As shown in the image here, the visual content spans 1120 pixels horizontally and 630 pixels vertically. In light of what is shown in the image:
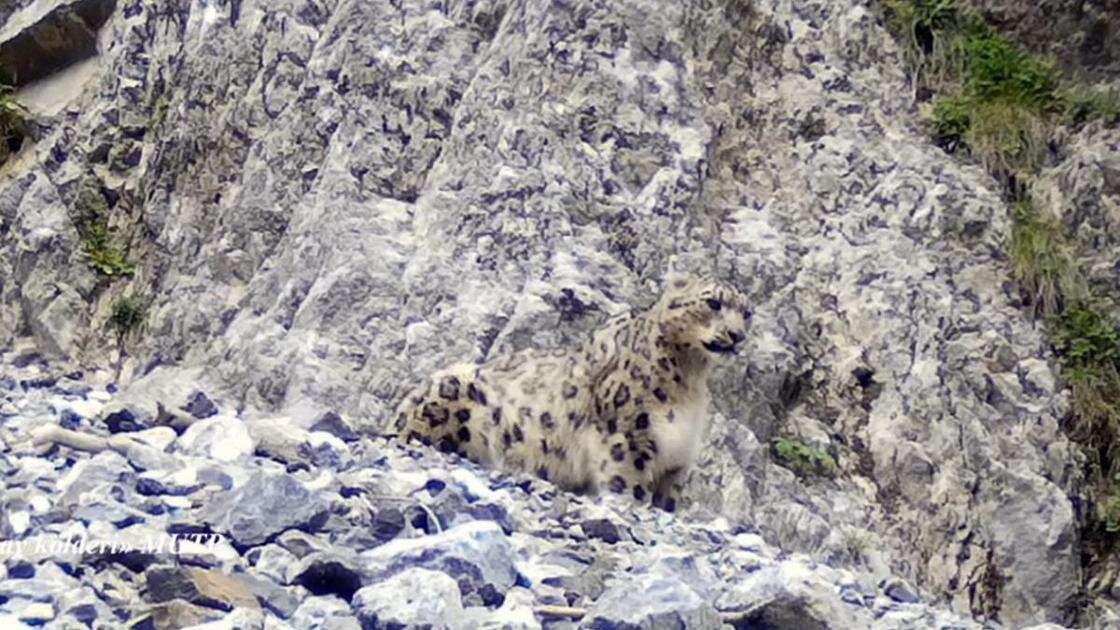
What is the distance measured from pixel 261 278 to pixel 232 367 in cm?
95

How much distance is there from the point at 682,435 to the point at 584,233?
2885 mm

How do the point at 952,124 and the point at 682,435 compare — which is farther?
the point at 952,124

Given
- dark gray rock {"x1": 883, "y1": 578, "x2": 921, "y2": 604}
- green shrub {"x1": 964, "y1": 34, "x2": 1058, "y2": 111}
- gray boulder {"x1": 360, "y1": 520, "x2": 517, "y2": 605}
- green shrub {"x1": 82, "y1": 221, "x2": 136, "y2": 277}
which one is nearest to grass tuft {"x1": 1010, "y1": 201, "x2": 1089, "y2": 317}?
green shrub {"x1": 964, "y1": 34, "x2": 1058, "y2": 111}

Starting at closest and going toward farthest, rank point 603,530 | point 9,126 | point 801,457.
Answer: point 603,530
point 801,457
point 9,126

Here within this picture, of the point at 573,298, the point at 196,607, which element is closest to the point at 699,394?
the point at 573,298

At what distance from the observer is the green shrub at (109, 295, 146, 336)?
585 inches

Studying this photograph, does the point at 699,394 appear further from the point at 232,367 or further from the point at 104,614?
the point at 104,614

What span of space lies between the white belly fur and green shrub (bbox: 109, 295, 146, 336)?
586 centimetres

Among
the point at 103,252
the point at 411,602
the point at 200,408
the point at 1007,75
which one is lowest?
the point at 103,252

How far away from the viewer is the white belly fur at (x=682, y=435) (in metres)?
11.0

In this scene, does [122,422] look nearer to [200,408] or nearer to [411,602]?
[200,408]

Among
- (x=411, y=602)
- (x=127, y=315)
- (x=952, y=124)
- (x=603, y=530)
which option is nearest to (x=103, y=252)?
(x=127, y=315)

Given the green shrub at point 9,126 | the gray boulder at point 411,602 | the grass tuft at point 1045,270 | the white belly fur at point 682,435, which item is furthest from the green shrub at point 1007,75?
the gray boulder at point 411,602

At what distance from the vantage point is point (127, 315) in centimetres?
1490
